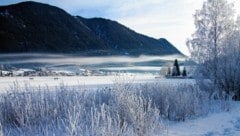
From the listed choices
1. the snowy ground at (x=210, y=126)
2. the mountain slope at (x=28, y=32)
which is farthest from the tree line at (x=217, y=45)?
the mountain slope at (x=28, y=32)

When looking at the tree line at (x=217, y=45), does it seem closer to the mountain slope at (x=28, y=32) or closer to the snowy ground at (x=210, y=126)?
the snowy ground at (x=210, y=126)

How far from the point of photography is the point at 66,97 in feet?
25.8

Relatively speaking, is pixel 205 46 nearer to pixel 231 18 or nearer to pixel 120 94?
pixel 231 18

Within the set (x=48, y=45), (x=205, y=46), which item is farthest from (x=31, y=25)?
(x=205, y=46)

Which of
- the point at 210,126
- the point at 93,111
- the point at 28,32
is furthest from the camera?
the point at 28,32

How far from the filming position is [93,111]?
7.67 meters

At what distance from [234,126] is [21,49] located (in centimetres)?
17423

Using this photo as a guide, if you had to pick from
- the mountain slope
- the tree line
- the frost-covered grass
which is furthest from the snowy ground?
the mountain slope

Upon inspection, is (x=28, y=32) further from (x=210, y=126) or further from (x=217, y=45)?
(x=210, y=126)

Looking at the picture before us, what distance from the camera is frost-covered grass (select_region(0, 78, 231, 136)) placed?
5516 mm

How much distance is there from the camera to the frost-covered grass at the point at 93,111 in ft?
18.1

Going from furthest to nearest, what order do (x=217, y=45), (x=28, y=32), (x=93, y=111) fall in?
(x=28, y=32) → (x=217, y=45) → (x=93, y=111)

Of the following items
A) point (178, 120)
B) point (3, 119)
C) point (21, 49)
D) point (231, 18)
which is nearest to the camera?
point (3, 119)

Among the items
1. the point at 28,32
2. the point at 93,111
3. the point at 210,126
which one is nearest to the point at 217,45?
the point at 210,126
